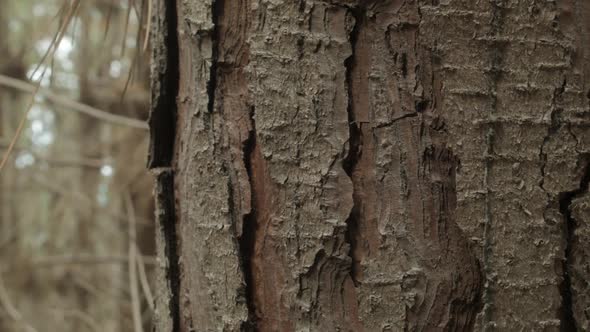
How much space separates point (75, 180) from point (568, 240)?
2.93 meters

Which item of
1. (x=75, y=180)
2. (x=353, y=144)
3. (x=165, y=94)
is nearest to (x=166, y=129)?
(x=165, y=94)

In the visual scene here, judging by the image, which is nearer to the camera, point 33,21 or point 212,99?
point 212,99

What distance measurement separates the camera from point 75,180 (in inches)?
131

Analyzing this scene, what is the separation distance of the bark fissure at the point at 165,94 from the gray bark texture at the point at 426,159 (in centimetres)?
15

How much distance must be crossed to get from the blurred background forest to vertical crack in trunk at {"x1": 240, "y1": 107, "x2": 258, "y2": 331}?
0.95 m

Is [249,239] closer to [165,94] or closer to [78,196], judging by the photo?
[165,94]

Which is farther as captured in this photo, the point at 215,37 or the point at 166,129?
the point at 166,129

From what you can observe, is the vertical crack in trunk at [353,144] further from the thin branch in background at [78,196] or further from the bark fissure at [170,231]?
the thin branch in background at [78,196]

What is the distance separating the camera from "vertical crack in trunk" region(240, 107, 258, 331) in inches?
29.1

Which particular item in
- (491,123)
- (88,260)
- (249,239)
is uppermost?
(491,123)

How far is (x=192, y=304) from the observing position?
807 millimetres

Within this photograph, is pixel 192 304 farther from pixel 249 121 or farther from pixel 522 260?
pixel 522 260

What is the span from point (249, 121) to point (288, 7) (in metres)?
0.12

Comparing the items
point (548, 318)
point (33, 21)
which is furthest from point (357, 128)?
point (33, 21)
